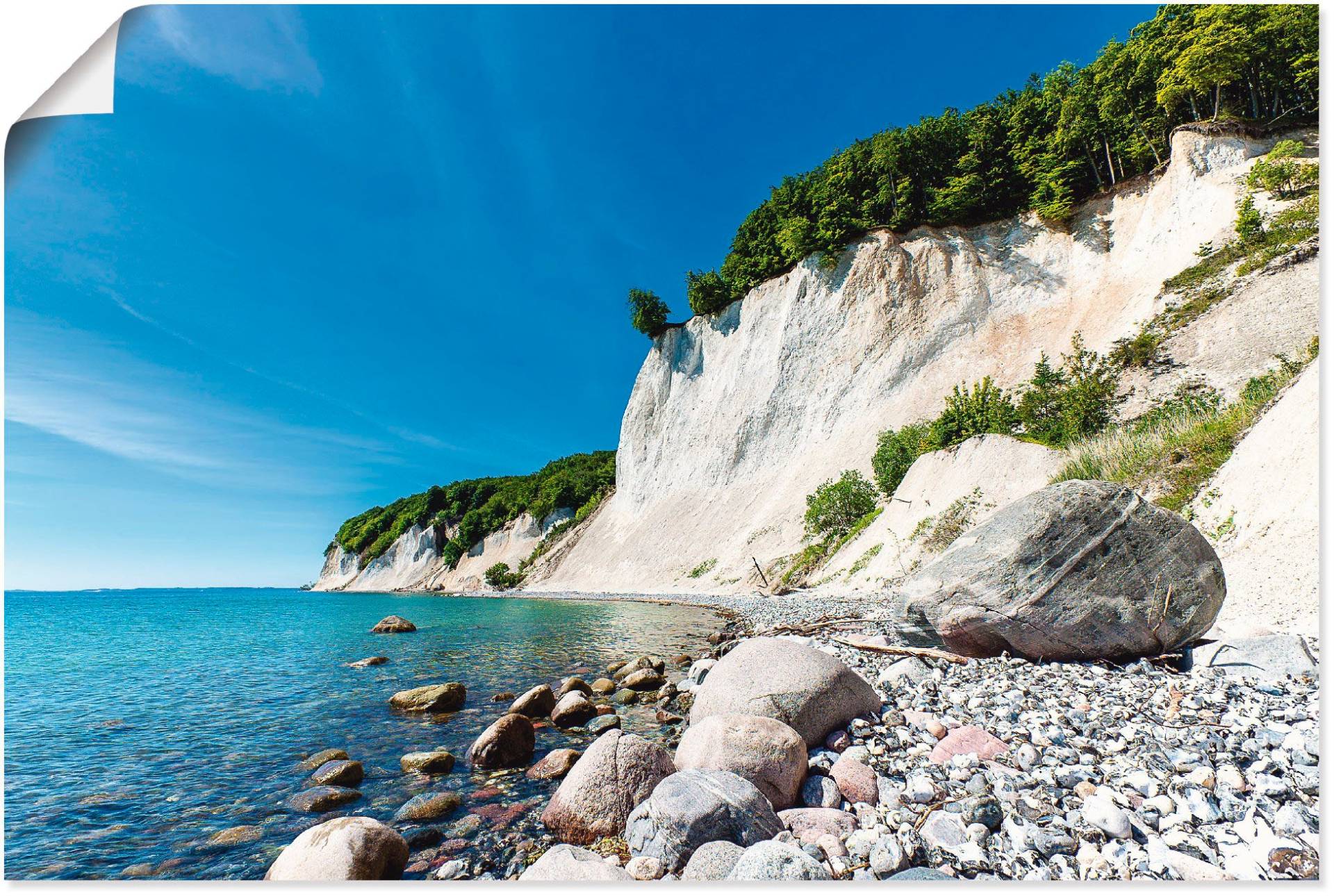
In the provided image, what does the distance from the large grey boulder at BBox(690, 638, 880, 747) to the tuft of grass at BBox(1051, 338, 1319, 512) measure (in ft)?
28.7

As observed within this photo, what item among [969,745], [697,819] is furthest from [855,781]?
[697,819]

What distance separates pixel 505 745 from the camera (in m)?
6.28

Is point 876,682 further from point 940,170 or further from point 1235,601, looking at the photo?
point 940,170

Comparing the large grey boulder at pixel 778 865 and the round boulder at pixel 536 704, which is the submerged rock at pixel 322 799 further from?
the large grey boulder at pixel 778 865

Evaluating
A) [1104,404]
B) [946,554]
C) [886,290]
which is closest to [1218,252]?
[1104,404]

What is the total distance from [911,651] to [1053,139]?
33.9 meters

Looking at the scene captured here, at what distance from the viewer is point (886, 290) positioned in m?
31.9

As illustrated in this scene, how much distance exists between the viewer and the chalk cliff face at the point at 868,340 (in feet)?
82.3

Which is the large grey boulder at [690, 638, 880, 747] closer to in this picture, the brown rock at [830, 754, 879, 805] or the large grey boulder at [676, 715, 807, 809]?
the large grey boulder at [676, 715, 807, 809]

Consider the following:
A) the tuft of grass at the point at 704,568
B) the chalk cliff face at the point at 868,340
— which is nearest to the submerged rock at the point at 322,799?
the chalk cliff face at the point at 868,340

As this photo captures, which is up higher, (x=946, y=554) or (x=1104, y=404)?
(x=1104, y=404)

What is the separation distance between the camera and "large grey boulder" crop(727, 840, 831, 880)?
8.92ft

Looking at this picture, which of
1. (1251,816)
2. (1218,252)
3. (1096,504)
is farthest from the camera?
(1218,252)

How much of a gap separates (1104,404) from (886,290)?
48.6 ft
